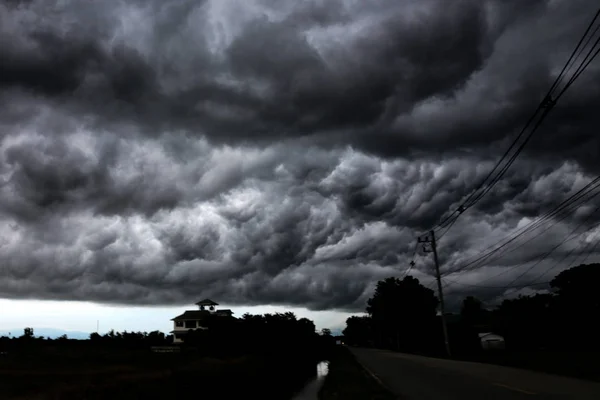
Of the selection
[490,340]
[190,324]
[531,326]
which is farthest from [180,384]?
[190,324]

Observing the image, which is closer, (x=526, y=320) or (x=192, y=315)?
(x=526, y=320)

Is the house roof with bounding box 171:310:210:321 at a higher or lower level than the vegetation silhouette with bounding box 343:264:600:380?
higher

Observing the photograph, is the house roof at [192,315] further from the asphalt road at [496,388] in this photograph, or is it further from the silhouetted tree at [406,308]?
the asphalt road at [496,388]

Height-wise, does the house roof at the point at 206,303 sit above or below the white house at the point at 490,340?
above

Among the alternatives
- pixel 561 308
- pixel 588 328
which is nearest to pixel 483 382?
pixel 588 328

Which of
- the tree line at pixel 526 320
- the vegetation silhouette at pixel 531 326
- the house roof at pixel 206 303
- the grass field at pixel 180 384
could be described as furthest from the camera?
the house roof at pixel 206 303

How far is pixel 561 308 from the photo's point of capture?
71.6 meters

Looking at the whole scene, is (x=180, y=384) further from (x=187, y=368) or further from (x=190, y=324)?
(x=190, y=324)

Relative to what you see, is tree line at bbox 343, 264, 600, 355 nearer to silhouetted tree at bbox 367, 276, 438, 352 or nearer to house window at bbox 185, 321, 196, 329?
silhouetted tree at bbox 367, 276, 438, 352

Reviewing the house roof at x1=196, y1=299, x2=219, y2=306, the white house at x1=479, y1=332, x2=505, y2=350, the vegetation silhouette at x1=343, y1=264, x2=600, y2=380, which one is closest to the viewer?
the vegetation silhouette at x1=343, y1=264, x2=600, y2=380

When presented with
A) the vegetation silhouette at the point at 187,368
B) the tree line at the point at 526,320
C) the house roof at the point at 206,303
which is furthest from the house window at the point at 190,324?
the tree line at the point at 526,320

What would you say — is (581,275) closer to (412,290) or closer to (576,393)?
(412,290)

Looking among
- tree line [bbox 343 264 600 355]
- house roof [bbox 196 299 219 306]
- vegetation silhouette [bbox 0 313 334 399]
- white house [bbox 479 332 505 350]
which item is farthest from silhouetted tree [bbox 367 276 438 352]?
vegetation silhouette [bbox 0 313 334 399]

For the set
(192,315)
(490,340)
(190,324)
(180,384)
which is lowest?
(490,340)
